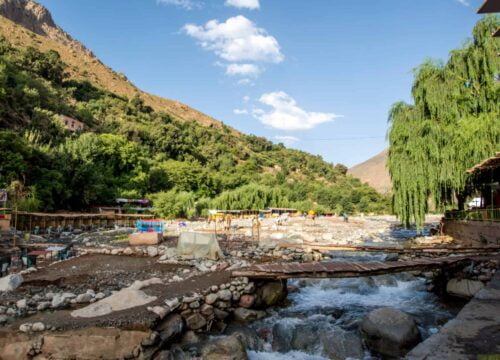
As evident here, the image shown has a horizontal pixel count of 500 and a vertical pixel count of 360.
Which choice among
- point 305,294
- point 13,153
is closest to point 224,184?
point 13,153

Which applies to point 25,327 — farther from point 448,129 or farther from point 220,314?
point 448,129

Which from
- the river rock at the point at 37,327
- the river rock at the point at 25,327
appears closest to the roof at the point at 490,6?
the river rock at the point at 37,327

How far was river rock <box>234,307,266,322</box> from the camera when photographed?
835cm

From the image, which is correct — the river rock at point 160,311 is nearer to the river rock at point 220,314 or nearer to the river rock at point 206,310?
the river rock at point 206,310

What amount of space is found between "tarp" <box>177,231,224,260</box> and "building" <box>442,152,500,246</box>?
10.9m

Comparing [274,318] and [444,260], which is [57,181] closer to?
[274,318]

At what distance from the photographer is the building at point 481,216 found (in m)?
13.7

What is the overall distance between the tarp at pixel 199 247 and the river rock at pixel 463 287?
7.67m

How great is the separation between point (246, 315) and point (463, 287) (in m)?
6.36

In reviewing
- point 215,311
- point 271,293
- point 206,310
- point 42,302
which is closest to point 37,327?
point 42,302

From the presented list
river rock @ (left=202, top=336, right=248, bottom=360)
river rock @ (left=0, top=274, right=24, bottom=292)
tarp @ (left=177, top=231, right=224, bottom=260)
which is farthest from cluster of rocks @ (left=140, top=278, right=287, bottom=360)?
river rock @ (left=0, top=274, right=24, bottom=292)

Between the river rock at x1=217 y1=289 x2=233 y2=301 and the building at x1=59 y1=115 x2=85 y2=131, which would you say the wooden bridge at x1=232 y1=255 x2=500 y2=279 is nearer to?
the river rock at x1=217 y1=289 x2=233 y2=301

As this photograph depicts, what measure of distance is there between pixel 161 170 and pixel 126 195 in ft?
35.9

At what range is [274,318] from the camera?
335 inches
